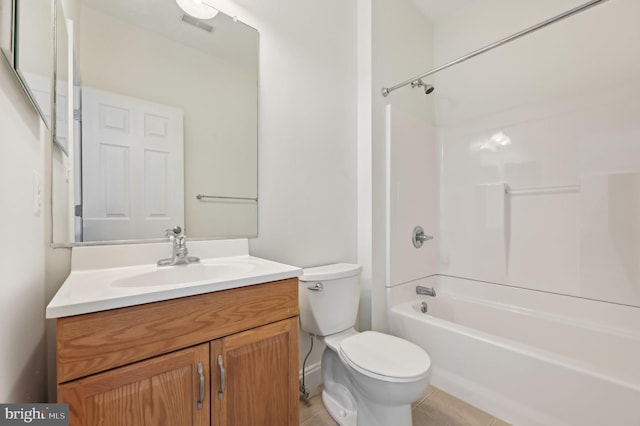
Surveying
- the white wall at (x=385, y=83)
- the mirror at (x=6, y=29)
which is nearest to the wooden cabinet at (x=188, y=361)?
the mirror at (x=6, y=29)

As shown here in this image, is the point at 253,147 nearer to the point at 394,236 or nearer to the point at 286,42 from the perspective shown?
the point at 286,42

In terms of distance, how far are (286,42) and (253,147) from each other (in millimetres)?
681

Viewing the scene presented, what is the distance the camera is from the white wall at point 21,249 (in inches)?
24.6

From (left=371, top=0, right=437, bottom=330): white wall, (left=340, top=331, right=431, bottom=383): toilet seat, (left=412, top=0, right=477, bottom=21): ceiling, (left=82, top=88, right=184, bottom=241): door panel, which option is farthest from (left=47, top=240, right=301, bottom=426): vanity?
(left=412, top=0, right=477, bottom=21): ceiling

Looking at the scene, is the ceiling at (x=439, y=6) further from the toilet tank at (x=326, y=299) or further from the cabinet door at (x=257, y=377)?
the cabinet door at (x=257, y=377)

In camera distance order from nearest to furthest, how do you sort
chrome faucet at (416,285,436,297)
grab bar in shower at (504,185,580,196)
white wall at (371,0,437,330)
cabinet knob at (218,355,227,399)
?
cabinet knob at (218,355,227,399), grab bar in shower at (504,185,580,196), white wall at (371,0,437,330), chrome faucet at (416,285,436,297)

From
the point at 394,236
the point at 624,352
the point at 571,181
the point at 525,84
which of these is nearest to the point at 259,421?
the point at 394,236

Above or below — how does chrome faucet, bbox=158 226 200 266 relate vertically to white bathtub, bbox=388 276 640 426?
above

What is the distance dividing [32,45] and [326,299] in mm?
1424

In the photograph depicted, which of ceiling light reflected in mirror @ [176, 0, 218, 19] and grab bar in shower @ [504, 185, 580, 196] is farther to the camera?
grab bar in shower @ [504, 185, 580, 196]

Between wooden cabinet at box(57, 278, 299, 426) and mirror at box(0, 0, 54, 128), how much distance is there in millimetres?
629

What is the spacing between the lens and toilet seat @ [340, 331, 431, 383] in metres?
1.14

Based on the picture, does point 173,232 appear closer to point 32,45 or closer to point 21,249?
point 21,249

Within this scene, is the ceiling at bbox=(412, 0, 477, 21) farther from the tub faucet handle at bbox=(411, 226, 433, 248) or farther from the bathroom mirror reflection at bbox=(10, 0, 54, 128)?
the bathroom mirror reflection at bbox=(10, 0, 54, 128)
